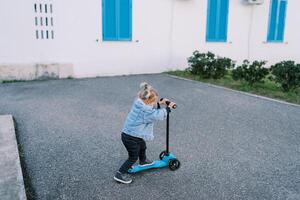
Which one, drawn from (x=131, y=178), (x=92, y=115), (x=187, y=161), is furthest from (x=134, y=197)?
(x=92, y=115)

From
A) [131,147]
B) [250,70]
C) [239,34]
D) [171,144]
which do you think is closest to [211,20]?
[239,34]

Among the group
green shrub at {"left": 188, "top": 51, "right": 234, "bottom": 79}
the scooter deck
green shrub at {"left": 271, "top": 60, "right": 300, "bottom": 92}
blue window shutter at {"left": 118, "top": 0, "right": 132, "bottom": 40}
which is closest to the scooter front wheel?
the scooter deck

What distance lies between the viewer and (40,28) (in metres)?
9.03

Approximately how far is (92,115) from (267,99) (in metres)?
4.32

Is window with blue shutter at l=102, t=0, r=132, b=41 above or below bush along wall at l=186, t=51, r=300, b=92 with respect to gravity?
above

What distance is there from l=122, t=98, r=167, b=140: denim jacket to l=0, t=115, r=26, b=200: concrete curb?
1.20 meters

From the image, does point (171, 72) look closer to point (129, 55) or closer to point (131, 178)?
point (129, 55)

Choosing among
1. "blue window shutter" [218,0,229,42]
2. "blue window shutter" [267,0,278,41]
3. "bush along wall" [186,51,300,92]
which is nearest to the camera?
"bush along wall" [186,51,300,92]

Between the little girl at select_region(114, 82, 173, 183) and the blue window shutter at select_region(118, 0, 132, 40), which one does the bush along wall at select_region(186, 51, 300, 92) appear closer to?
the blue window shutter at select_region(118, 0, 132, 40)

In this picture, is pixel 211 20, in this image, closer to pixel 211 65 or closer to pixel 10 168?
pixel 211 65

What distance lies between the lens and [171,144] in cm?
444

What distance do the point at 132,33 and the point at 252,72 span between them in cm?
434

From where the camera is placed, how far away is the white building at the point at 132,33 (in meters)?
8.92

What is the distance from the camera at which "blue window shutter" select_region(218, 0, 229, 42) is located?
12.2 meters
